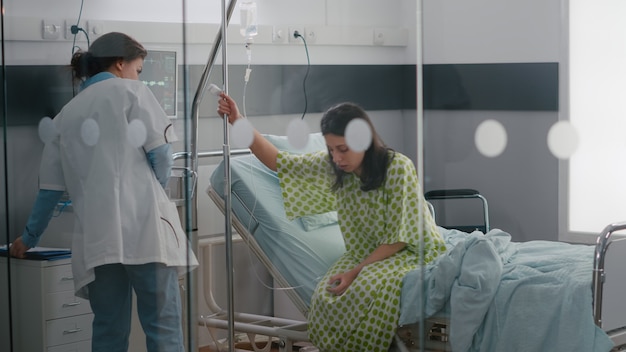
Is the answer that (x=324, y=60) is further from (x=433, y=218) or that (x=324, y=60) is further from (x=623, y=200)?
(x=623, y=200)

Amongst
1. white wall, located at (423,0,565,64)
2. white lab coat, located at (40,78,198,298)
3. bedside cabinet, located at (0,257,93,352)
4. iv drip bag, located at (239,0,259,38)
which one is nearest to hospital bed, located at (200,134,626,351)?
white lab coat, located at (40,78,198,298)

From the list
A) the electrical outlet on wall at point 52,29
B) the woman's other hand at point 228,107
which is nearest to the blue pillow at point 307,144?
the woman's other hand at point 228,107

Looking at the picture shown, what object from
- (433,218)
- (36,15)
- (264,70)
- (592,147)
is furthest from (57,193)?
(592,147)

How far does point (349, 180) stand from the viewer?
8.63 ft

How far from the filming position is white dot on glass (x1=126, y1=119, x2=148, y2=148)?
9.35 feet

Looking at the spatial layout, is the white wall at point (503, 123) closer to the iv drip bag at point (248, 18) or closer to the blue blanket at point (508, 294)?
the blue blanket at point (508, 294)

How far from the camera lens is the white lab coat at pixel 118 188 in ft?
9.36

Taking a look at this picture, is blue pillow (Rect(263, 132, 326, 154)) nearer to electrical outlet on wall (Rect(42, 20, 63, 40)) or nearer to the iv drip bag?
the iv drip bag

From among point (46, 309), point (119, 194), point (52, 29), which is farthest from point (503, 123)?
point (46, 309)

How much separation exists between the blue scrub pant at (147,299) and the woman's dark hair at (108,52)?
65 cm

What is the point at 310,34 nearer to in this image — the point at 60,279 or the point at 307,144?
the point at 307,144

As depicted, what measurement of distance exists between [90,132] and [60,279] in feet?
1.62

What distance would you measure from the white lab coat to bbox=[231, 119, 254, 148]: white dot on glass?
0.21 meters

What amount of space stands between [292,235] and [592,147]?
919mm
